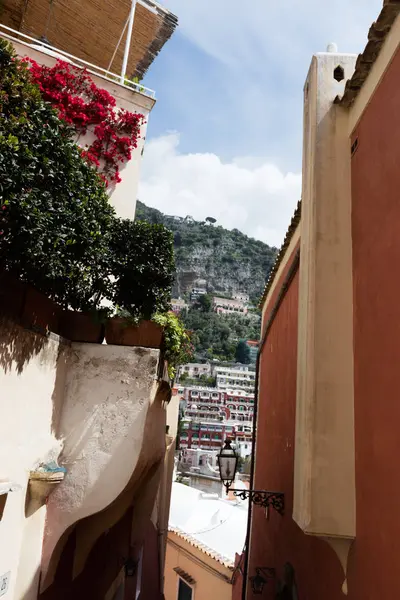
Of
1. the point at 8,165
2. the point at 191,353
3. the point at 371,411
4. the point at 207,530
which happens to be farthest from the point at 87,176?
the point at 207,530

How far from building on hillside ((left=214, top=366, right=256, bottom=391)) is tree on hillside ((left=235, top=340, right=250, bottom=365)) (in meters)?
13.6

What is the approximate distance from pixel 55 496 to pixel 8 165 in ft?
10.6

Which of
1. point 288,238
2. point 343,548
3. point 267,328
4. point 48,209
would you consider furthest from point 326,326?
point 267,328

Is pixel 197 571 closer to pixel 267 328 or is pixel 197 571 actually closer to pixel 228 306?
pixel 267 328

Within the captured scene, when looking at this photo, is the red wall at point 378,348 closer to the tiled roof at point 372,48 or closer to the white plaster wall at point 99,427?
the tiled roof at point 372,48

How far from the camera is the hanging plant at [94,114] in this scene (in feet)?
28.9

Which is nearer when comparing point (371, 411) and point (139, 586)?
point (371, 411)

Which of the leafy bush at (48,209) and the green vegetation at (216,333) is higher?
the green vegetation at (216,333)

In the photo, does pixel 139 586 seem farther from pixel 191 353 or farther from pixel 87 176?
pixel 87 176

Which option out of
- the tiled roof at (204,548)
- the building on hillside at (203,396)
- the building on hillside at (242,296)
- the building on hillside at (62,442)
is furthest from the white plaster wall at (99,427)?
the building on hillside at (242,296)

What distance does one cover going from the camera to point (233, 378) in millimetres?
101625

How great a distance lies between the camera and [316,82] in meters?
5.12

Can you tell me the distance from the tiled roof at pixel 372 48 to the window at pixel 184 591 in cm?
1421

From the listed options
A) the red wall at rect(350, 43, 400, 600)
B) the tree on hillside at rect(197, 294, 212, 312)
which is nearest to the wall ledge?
the red wall at rect(350, 43, 400, 600)
